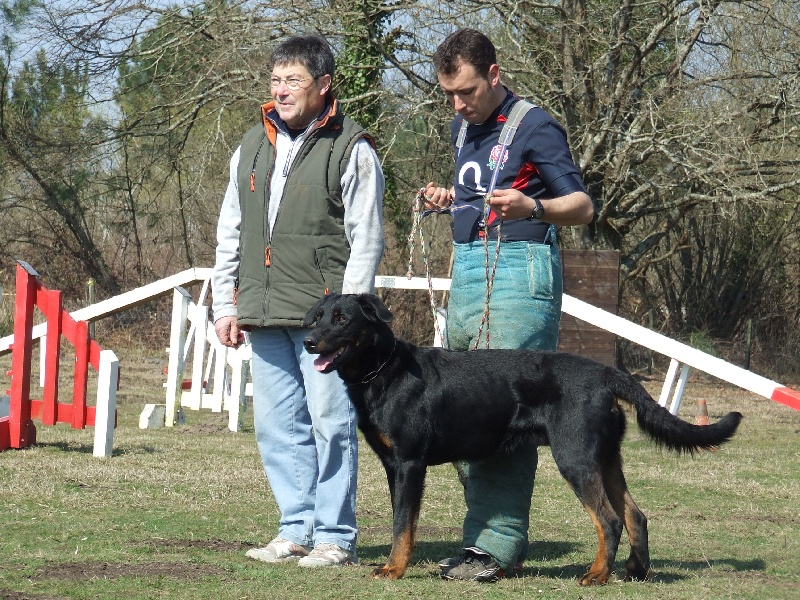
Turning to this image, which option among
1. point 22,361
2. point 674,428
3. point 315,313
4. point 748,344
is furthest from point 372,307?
point 748,344

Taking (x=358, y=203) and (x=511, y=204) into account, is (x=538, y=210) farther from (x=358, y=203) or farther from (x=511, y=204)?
(x=358, y=203)

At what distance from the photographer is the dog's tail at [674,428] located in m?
4.23

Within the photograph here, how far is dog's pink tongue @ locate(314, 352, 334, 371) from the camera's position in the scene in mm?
4055

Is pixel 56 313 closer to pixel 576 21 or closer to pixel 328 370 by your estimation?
pixel 328 370

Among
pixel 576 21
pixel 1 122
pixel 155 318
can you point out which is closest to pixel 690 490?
pixel 576 21

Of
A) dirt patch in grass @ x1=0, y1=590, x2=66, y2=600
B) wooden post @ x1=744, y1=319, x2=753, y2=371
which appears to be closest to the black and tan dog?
dirt patch in grass @ x1=0, y1=590, x2=66, y2=600

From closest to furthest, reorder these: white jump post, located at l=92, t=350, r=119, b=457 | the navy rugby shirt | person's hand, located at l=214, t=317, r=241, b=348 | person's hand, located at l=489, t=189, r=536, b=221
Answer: person's hand, located at l=489, t=189, r=536, b=221 < the navy rugby shirt < person's hand, located at l=214, t=317, r=241, b=348 < white jump post, located at l=92, t=350, r=119, b=457

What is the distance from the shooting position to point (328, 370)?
4.08 metres

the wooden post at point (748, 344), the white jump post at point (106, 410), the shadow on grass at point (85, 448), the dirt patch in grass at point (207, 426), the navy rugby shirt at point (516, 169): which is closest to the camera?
the navy rugby shirt at point (516, 169)

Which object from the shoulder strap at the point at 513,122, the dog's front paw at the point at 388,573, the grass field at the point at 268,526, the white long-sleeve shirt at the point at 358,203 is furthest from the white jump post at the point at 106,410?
the shoulder strap at the point at 513,122

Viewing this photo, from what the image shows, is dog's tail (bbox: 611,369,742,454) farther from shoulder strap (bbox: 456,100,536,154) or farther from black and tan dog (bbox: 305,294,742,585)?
shoulder strap (bbox: 456,100,536,154)

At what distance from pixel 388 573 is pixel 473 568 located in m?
0.36

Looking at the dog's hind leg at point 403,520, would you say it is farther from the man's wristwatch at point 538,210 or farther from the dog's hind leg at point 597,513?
the man's wristwatch at point 538,210

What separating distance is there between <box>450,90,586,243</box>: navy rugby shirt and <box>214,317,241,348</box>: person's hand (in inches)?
41.9
